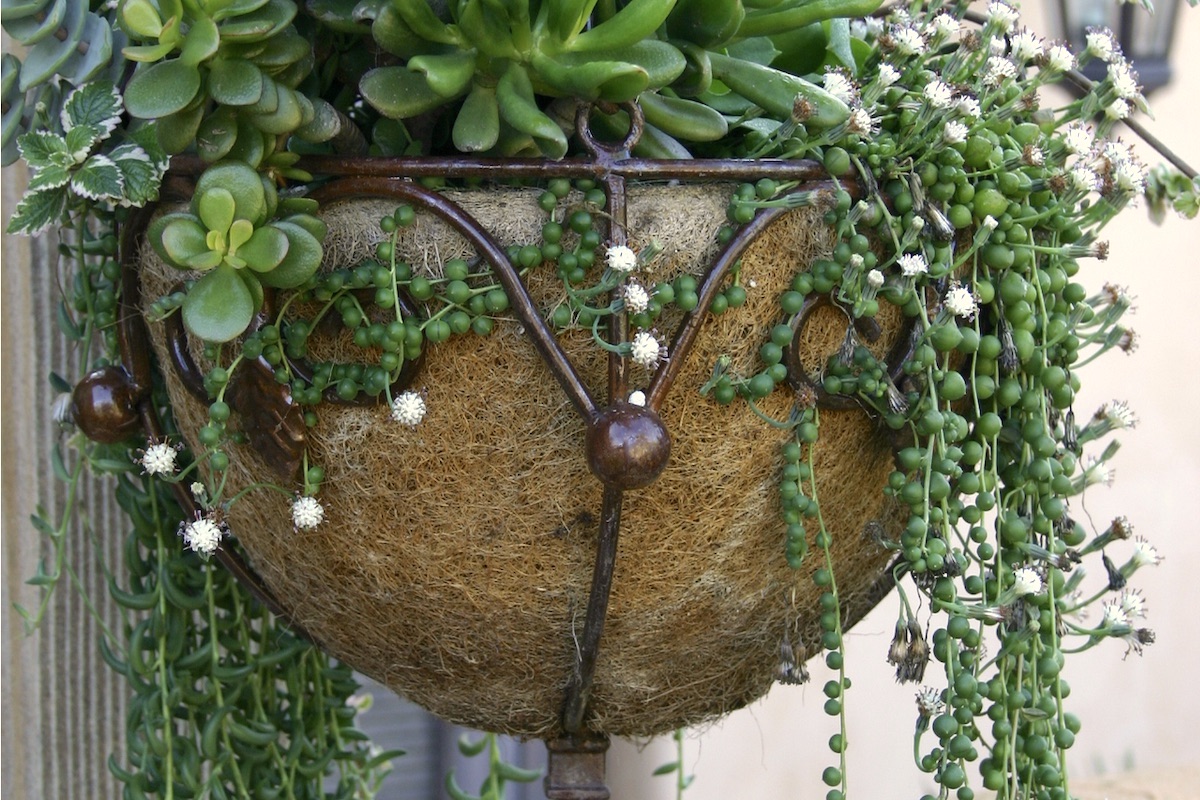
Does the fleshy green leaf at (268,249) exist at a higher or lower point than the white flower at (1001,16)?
lower

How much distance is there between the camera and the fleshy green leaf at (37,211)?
0.63 metres

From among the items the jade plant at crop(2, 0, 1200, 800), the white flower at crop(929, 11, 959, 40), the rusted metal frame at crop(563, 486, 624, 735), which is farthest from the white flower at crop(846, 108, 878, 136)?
the rusted metal frame at crop(563, 486, 624, 735)

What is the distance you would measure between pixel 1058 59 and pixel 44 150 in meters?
0.52

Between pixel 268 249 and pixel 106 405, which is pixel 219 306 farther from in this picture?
pixel 106 405

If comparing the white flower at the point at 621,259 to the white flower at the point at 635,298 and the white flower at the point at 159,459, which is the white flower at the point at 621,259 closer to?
the white flower at the point at 635,298

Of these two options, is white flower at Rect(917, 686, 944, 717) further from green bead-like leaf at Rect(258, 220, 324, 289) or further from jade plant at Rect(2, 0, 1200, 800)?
green bead-like leaf at Rect(258, 220, 324, 289)

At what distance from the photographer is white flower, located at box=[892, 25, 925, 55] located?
63cm

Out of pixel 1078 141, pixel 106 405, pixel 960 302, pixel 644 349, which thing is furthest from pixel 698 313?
pixel 106 405

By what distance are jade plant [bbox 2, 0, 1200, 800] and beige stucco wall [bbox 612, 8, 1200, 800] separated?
3.16 feet

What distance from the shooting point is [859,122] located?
1.90 feet

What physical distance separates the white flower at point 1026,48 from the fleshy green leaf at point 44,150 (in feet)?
1.60

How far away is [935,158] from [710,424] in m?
0.18

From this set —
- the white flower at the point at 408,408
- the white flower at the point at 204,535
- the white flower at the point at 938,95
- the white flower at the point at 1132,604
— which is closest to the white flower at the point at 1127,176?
the white flower at the point at 938,95

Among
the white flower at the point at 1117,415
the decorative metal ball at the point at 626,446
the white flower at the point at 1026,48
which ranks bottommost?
the decorative metal ball at the point at 626,446
